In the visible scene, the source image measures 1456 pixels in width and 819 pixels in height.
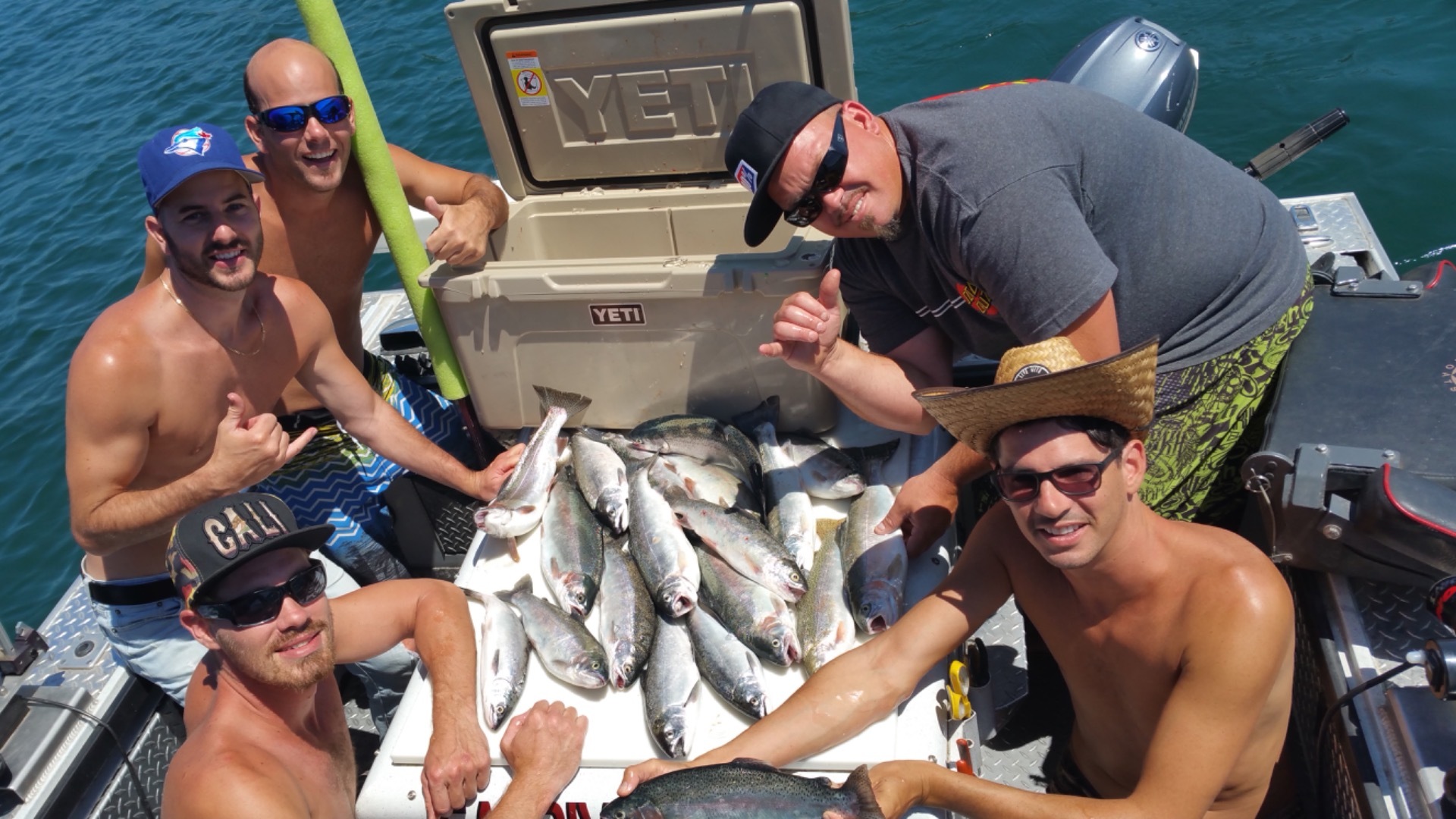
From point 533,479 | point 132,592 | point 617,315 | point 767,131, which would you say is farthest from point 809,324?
point 132,592

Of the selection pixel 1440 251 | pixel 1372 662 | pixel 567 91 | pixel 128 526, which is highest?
pixel 567 91

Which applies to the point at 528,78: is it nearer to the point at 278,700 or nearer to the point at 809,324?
the point at 809,324

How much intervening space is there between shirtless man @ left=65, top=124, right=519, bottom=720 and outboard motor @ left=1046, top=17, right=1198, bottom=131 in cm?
333

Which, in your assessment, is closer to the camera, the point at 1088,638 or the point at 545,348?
the point at 1088,638

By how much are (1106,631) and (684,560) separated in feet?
4.29

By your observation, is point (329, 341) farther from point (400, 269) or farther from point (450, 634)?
point (450, 634)

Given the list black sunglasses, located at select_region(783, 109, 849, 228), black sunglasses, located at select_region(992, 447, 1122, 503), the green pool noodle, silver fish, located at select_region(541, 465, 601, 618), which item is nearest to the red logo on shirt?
black sunglasses, located at select_region(783, 109, 849, 228)

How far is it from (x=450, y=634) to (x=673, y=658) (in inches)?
28.0

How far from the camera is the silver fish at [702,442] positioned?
364 centimetres

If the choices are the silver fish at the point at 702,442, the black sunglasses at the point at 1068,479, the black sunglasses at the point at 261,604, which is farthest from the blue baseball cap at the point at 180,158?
the black sunglasses at the point at 1068,479

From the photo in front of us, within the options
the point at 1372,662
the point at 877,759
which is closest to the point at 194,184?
the point at 877,759

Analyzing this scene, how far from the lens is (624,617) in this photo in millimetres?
3146

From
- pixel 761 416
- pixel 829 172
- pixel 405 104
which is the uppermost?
pixel 829 172

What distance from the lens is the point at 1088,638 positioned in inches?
106
